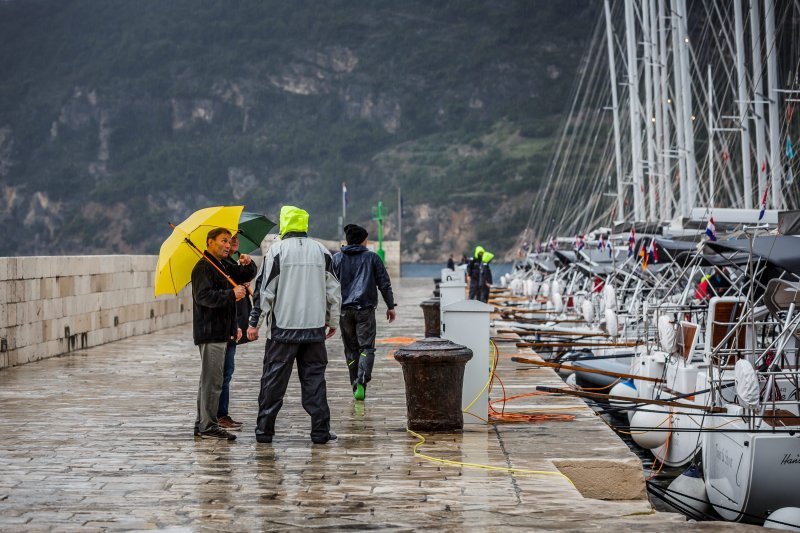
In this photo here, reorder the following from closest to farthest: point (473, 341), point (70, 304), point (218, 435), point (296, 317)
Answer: point (296, 317), point (218, 435), point (473, 341), point (70, 304)

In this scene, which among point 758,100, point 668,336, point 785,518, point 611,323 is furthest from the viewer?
point 758,100

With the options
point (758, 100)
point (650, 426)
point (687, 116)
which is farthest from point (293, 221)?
point (687, 116)

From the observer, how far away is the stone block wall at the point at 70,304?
16.0 m

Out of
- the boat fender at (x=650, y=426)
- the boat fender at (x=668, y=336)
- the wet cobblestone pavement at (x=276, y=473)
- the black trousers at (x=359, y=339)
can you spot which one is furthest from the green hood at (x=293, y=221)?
the boat fender at (x=668, y=336)

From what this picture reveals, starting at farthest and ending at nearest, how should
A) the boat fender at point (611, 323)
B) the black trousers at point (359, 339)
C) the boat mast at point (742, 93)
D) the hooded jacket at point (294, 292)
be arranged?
the boat mast at point (742, 93)
the boat fender at point (611, 323)
the black trousers at point (359, 339)
the hooded jacket at point (294, 292)

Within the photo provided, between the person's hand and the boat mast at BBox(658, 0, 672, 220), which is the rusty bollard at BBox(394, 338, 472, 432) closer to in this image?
the person's hand

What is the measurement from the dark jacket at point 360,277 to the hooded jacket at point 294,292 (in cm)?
299

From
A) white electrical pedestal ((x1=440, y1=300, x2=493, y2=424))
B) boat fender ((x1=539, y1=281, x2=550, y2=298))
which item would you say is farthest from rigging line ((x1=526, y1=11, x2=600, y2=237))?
white electrical pedestal ((x1=440, y1=300, x2=493, y2=424))

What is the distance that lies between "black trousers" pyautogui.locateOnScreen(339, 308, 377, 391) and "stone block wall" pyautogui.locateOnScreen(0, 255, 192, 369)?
593 cm

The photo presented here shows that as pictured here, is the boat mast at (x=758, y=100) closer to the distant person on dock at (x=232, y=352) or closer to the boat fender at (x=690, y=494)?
the boat fender at (x=690, y=494)

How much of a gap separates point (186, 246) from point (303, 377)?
1.57 meters

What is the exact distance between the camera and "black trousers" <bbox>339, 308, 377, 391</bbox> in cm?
1212

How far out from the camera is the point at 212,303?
9.15m

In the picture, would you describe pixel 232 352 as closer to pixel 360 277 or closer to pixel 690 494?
pixel 360 277
